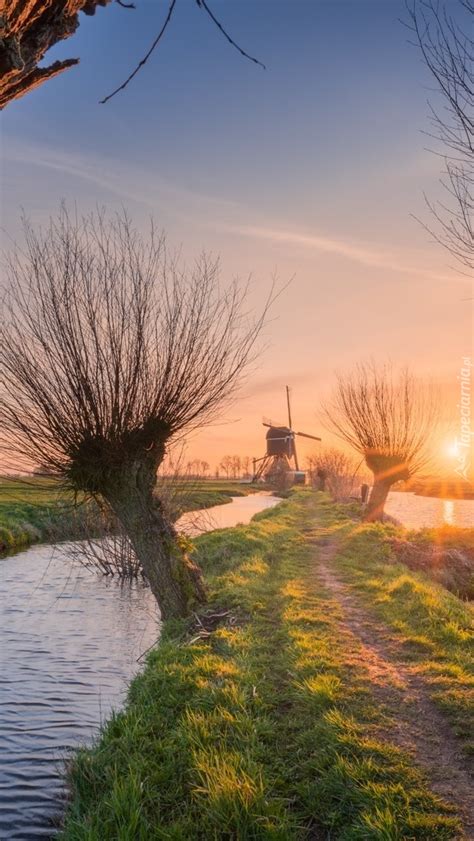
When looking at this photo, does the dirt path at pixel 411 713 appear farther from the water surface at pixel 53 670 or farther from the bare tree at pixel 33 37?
the bare tree at pixel 33 37

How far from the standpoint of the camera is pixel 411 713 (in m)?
6.32

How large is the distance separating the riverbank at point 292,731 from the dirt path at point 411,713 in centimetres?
2

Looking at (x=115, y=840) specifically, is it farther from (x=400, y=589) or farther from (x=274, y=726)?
(x=400, y=589)

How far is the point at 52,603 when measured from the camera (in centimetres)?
1439

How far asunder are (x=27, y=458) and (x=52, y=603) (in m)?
5.62

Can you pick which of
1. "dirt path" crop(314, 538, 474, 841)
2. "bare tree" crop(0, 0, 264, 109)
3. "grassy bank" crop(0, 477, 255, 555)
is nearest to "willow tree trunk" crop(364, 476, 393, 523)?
"grassy bank" crop(0, 477, 255, 555)

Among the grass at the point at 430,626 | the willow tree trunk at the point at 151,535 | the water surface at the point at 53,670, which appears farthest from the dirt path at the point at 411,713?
the water surface at the point at 53,670

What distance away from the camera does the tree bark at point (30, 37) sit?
6.14 feet

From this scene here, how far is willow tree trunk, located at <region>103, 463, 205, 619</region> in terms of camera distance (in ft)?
34.5

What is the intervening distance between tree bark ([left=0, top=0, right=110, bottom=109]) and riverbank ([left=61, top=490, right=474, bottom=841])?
4.95m

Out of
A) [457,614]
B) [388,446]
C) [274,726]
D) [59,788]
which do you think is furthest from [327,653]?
[388,446]

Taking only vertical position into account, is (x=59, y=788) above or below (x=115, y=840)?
below

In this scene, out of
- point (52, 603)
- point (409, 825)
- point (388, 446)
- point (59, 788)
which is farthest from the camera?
point (388, 446)

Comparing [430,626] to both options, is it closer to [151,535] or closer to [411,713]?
[411,713]
